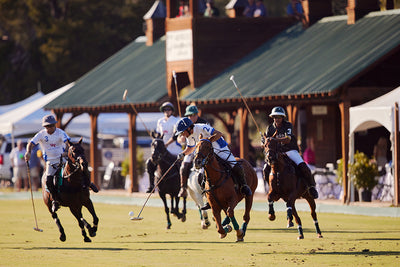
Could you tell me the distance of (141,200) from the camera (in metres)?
31.6

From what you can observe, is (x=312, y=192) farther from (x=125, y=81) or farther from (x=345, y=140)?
(x=125, y=81)

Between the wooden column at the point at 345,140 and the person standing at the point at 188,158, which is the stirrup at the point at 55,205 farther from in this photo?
the wooden column at the point at 345,140

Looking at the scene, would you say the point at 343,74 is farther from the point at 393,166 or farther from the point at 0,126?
the point at 0,126

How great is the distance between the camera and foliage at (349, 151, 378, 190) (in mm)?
25766

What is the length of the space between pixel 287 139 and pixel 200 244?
229 cm

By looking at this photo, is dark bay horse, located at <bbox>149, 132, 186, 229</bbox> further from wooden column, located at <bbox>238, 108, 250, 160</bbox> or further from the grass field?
wooden column, located at <bbox>238, 108, 250, 160</bbox>

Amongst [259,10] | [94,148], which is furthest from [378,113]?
[94,148]

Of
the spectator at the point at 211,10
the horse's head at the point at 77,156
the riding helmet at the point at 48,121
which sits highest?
the spectator at the point at 211,10

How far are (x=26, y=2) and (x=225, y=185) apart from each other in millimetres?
51928

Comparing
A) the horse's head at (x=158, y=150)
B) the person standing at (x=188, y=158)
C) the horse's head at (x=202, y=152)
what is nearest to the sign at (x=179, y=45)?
the horse's head at (x=158, y=150)

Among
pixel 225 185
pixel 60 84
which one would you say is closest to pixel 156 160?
pixel 225 185

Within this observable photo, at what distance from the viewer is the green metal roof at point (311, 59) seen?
27797 millimetres

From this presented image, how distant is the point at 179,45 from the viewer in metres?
34.5

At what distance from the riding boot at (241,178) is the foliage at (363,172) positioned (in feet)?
30.8
